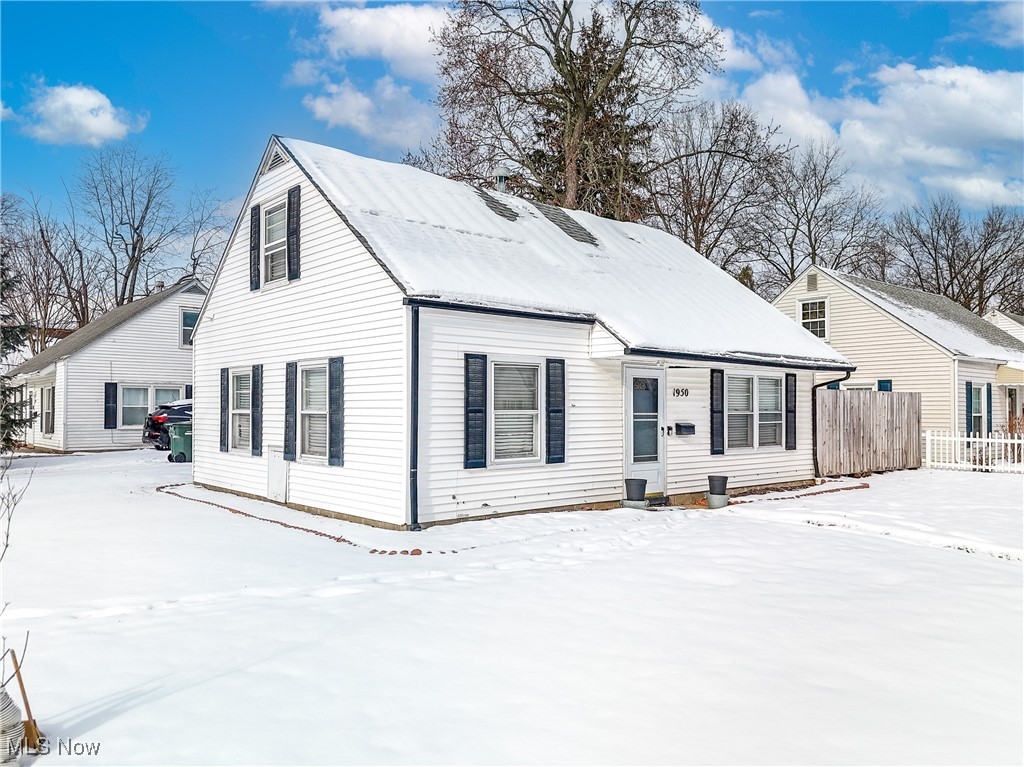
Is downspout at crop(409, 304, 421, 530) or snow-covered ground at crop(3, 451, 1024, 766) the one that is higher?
downspout at crop(409, 304, 421, 530)

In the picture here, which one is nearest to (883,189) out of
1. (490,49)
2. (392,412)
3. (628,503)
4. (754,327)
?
(490,49)

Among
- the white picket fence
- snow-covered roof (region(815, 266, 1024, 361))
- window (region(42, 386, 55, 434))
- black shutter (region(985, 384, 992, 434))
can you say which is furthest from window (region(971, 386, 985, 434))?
window (region(42, 386, 55, 434))

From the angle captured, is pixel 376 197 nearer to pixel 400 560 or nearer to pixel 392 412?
pixel 392 412

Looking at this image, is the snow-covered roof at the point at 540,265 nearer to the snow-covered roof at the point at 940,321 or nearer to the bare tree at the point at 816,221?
the snow-covered roof at the point at 940,321

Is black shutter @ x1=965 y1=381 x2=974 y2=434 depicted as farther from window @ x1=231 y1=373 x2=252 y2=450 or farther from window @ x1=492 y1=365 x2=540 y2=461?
window @ x1=231 y1=373 x2=252 y2=450

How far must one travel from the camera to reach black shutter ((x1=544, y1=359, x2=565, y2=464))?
1130 centimetres

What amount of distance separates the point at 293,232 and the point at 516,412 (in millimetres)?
4765

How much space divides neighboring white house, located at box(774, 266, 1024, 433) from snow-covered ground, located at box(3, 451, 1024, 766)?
13632 mm

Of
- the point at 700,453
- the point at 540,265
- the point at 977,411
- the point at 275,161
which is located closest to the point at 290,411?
the point at 275,161

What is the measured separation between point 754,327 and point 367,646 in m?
11.7

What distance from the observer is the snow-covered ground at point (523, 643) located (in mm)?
3986

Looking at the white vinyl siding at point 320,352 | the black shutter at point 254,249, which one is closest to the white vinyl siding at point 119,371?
the white vinyl siding at point 320,352

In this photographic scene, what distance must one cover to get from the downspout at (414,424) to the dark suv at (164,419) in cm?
1538

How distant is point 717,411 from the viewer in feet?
44.7
